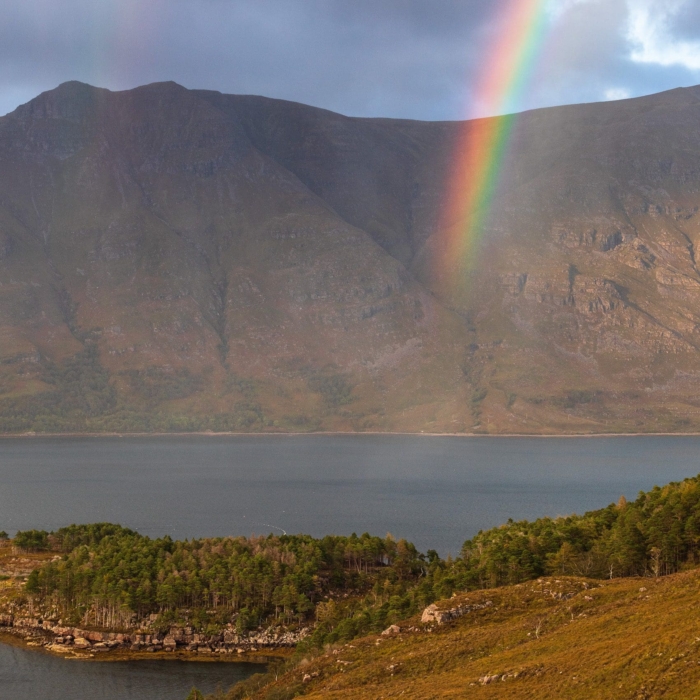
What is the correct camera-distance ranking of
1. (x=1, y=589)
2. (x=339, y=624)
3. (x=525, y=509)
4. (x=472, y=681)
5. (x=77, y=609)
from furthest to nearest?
(x=525, y=509), (x=1, y=589), (x=77, y=609), (x=339, y=624), (x=472, y=681)

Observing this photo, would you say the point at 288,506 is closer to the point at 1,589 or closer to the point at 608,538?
the point at 1,589

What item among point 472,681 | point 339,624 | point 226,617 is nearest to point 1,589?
point 226,617

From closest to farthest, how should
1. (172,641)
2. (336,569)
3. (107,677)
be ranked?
(107,677) → (172,641) → (336,569)

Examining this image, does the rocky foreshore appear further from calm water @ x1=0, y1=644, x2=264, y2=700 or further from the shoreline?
calm water @ x1=0, y1=644, x2=264, y2=700

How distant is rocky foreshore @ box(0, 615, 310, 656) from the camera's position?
9281cm

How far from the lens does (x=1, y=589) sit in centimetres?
11094

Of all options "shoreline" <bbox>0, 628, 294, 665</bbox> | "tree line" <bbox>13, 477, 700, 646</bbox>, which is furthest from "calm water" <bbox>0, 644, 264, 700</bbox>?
"tree line" <bbox>13, 477, 700, 646</bbox>

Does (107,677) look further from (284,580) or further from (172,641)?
(284,580)

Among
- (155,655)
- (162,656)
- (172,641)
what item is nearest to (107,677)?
(155,655)

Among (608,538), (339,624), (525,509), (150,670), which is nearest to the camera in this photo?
(339,624)

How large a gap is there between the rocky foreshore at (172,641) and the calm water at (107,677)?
331 cm

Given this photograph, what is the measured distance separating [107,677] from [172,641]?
9.66 m

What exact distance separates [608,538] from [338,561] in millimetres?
32149

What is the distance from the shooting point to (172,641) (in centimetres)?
9425
